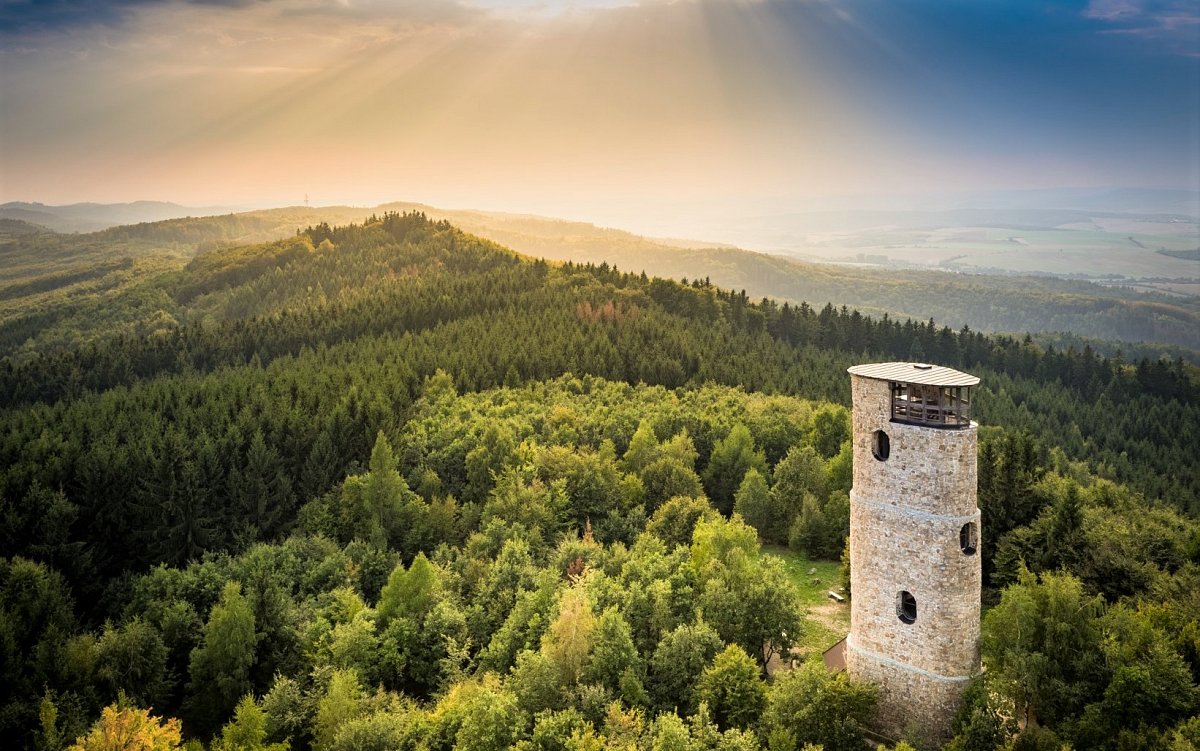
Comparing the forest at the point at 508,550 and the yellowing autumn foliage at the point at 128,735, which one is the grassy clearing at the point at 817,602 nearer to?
the forest at the point at 508,550

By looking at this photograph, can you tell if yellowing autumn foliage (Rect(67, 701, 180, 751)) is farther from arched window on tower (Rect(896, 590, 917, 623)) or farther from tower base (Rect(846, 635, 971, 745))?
arched window on tower (Rect(896, 590, 917, 623))

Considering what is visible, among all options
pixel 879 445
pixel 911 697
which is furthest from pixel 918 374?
pixel 911 697

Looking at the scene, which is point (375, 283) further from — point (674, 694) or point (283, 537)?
point (674, 694)

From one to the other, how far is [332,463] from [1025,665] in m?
50.9

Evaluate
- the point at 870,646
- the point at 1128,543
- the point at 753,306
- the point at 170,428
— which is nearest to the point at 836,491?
the point at 1128,543

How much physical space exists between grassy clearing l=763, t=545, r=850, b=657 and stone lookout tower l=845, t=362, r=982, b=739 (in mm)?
8198

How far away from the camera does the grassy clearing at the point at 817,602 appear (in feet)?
134

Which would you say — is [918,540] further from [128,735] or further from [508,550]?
[128,735]

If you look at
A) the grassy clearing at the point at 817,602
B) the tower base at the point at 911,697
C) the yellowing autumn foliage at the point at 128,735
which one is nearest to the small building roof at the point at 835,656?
the grassy clearing at the point at 817,602

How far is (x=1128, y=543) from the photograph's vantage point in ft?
130

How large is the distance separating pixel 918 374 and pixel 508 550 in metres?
26.5

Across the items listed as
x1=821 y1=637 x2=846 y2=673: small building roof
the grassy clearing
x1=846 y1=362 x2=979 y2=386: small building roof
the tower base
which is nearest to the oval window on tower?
x1=846 y1=362 x2=979 y2=386: small building roof

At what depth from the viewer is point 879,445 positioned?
29.7 meters

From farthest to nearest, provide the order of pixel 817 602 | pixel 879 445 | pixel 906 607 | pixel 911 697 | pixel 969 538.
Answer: pixel 817 602 → pixel 879 445 → pixel 906 607 → pixel 911 697 → pixel 969 538
